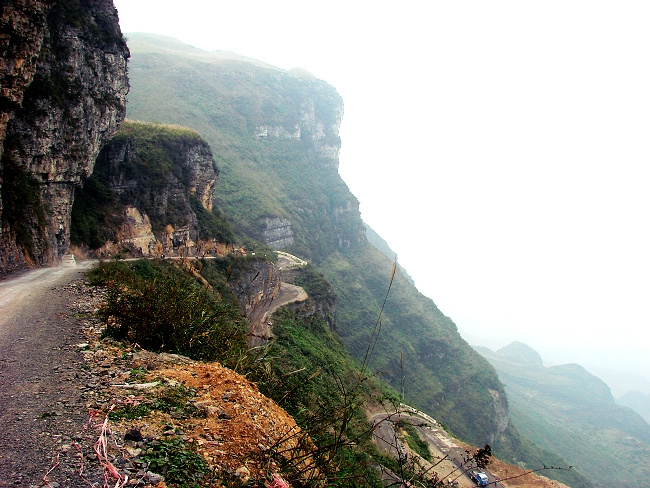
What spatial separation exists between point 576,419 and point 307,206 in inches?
3799

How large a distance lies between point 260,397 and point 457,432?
5543cm

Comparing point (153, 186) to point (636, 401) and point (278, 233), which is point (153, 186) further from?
point (636, 401)

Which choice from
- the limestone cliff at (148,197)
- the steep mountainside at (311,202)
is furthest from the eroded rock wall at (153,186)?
the steep mountainside at (311,202)

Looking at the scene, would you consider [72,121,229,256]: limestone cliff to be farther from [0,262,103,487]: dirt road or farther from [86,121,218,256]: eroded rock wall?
[0,262,103,487]: dirt road

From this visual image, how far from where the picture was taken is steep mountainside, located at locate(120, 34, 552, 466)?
202 feet

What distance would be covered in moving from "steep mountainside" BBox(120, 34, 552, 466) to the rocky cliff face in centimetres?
4046

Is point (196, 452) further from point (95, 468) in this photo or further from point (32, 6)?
point (32, 6)

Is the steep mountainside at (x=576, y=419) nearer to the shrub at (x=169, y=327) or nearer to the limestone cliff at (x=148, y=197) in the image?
the limestone cliff at (x=148, y=197)

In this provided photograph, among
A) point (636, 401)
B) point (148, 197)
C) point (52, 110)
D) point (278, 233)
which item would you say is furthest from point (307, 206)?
point (636, 401)

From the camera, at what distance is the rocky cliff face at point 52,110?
45.3ft

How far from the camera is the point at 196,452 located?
396cm

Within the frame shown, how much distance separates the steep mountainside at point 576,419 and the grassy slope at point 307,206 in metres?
26.2

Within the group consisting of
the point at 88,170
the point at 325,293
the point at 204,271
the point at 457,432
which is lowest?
the point at 457,432

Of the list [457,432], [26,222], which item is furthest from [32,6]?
[457,432]
